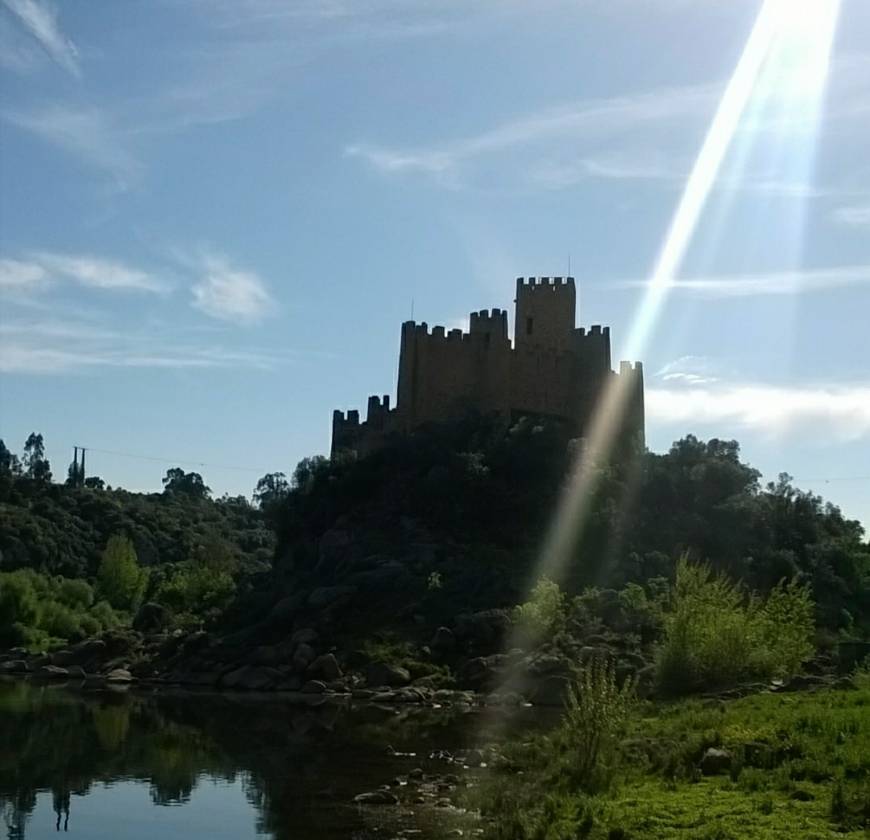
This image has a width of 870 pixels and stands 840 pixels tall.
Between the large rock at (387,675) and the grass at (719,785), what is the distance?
2556 centimetres

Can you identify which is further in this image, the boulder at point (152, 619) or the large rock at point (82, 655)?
the boulder at point (152, 619)

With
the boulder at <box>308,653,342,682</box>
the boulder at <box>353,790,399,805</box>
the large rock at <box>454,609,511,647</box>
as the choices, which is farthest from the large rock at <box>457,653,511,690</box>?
the boulder at <box>353,790,399,805</box>

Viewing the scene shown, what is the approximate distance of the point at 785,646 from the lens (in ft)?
127

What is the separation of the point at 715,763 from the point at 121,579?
76.6 m

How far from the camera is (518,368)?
72.4m

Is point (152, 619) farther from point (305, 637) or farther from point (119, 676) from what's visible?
point (305, 637)

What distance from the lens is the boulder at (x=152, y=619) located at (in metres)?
72.4

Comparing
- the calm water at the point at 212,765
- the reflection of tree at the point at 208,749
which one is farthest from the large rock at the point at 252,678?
the calm water at the point at 212,765

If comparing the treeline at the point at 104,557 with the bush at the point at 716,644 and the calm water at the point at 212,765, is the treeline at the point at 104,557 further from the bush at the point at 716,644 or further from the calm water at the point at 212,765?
the bush at the point at 716,644

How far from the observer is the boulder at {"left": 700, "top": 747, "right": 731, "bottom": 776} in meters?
20.2

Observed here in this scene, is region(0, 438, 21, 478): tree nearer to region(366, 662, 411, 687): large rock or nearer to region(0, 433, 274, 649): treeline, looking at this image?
region(0, 433, 274, 649): treeline

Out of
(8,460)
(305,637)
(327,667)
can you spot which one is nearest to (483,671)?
(327,667)

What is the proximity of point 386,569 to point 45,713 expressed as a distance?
2086 centimetres

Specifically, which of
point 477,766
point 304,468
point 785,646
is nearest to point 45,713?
point 477,766
